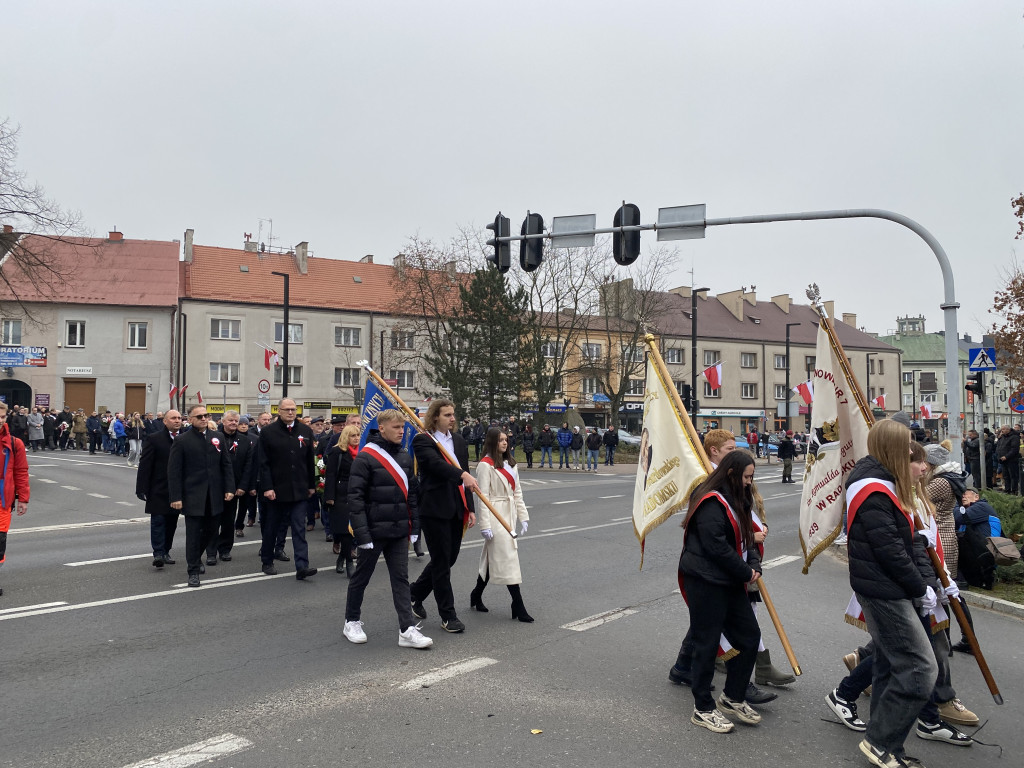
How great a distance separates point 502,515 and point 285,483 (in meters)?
3.09

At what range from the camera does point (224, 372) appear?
51938mm

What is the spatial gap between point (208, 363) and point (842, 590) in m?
48.2

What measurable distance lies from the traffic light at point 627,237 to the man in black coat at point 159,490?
23.4 feet

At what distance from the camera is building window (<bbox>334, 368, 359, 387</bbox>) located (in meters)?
55.0

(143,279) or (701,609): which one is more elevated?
(143,279)

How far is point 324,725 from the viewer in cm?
470

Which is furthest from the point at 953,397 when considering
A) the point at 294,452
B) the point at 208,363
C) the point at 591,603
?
the point at 208,363

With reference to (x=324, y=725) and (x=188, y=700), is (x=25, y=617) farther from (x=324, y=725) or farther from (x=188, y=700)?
(x=324, y=725)

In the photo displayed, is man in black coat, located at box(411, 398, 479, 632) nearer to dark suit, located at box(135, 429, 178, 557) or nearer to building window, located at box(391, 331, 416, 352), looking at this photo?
dark suit, located at box(135, 429, 178, 557)

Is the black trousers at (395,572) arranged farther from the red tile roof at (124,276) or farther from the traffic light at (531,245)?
the red tile roof at (124,276)

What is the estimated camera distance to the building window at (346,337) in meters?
55.8

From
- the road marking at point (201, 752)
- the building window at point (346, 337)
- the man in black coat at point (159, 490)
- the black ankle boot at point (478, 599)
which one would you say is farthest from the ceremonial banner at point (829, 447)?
the building window at point (346, 337)

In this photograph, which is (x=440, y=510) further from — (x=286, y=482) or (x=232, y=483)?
(x=232, y=483)

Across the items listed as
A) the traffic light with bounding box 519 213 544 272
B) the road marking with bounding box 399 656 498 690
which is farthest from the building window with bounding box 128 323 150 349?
the road marking with bounding box 399 656 498 690
